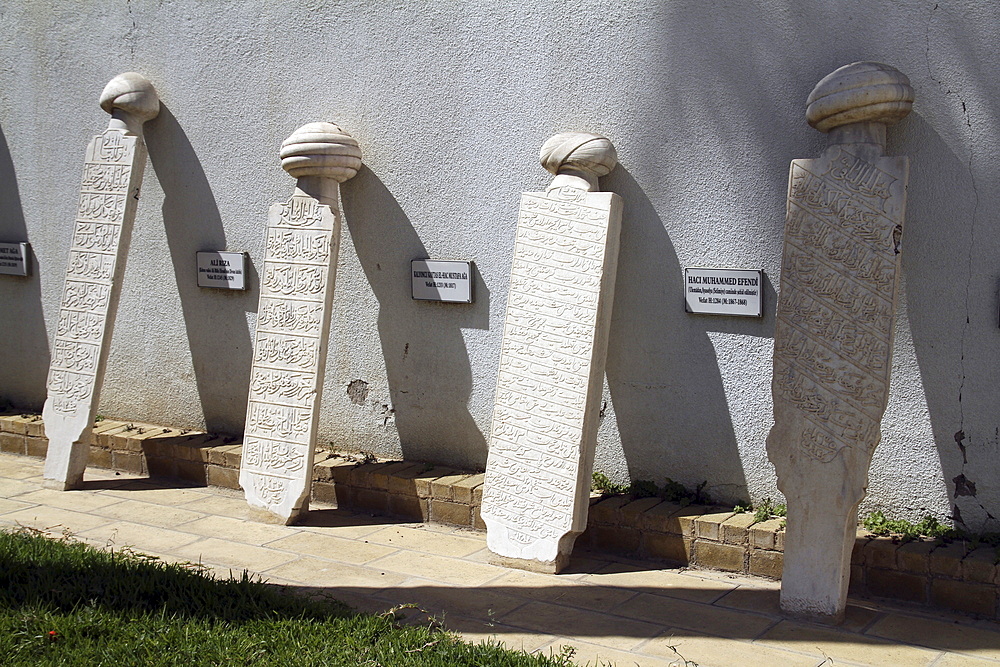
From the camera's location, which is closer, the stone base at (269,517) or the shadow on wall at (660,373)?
the shadow on wall at (660,373)

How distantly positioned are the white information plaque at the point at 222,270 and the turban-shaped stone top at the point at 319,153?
0.88 meters

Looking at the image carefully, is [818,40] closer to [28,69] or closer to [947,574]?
[947,574]

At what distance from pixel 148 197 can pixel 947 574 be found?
5.10 metres

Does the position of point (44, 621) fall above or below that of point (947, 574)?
below

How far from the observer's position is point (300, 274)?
5.25 metres

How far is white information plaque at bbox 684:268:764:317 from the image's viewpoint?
4.48 m

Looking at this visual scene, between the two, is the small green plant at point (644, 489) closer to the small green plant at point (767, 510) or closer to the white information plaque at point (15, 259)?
the small green plant at point (767, 510)

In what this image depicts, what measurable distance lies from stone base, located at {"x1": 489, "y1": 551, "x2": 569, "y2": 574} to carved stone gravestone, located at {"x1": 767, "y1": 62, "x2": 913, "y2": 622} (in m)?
0.98

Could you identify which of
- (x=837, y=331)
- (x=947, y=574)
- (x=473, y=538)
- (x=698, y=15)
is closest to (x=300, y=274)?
(x=473, y=538)

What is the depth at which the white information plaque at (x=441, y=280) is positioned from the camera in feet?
17.3

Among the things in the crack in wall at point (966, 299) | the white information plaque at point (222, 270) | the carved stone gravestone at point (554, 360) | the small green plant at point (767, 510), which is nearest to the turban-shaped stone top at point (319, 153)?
the white information plaque at point (222, 270)

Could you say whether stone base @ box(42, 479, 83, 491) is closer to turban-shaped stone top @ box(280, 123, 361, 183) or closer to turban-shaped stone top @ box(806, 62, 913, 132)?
turban-shaped stone top @ box(280, 123, 361, 183)

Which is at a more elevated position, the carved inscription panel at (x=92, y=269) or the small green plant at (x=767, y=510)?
the carved inscription panel at (x=92, y=269)

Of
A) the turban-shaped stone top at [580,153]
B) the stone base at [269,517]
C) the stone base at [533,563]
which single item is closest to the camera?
the stone base at [533,563]
